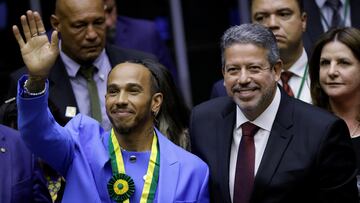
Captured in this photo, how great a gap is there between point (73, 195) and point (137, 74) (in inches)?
28.9

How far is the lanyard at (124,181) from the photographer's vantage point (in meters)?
4.75

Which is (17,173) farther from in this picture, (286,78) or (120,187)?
(286,78)

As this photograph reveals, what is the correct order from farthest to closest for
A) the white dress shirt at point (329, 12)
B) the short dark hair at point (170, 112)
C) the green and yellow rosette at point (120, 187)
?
the white dress shirt at point (329, 12), the short dark hair at point (170, 112), the green and yellow rosette at point (120, 187)

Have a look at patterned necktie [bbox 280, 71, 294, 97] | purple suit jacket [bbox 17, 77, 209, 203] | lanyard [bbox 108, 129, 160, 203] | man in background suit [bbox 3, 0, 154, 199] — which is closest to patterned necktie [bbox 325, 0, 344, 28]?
patterned necktie [bbox 280, 71, 294, 97]

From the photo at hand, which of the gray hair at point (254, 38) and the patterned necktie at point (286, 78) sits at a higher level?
the gray hair at point (254, 38)

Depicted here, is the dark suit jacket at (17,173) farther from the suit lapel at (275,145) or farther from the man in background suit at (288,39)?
the man in background suit at (288,39)

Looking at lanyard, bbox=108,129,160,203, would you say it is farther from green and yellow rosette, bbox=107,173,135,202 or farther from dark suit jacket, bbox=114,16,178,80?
dark suit jacket, bbox=114,16,178,80

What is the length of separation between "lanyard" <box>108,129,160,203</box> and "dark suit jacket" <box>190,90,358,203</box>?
343 millimetres

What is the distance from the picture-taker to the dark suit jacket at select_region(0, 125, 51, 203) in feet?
16.5

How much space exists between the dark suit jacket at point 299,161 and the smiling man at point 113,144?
14 cm

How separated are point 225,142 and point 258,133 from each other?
0.61 feet

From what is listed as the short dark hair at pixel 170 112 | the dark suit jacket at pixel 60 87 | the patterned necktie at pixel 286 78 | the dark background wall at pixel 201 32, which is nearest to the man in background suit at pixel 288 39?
the patterned necktie at pixel 286 78

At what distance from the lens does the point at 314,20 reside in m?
6.66

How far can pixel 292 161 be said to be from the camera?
488cm
